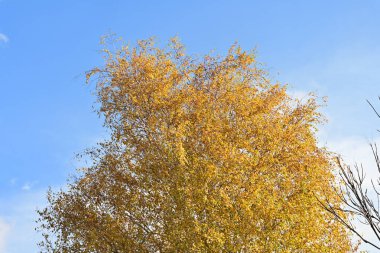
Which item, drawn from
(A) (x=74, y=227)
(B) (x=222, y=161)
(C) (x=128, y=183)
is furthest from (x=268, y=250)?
(A) (x=74, y=227)

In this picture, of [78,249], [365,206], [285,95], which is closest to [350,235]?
[285,95]

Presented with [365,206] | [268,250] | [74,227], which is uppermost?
[74,227]

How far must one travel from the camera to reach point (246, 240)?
17.5 meters

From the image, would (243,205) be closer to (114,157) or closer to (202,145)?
(202,145)

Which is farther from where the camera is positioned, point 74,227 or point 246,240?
point 74,227

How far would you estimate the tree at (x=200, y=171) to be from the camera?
1808cm

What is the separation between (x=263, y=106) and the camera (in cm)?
2270

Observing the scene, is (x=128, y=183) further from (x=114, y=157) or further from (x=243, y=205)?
(x=243, y=205)

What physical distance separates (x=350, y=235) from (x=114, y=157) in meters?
9.56

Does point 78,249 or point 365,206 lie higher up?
point 78,249

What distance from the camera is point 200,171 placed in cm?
1877

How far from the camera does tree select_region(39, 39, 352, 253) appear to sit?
59.3 feet

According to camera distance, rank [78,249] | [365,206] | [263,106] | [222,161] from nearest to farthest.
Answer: [365,206], [222,161], [78,249], [263,106]

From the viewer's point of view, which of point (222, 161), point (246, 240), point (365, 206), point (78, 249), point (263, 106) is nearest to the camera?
point (365, 206)
